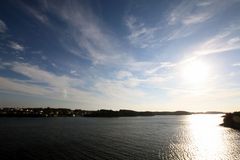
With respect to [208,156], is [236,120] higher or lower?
higher

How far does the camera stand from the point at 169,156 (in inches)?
2105

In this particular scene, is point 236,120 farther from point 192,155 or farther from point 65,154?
point 65,154

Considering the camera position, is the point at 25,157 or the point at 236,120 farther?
the point at 236,120

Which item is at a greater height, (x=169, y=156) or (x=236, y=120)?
(x=236, y=120)

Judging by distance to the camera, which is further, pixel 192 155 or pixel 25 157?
pixel 192 155

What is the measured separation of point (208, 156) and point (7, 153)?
56290mm

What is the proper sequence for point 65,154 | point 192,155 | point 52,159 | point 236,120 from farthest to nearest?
point 236,120 < point 192,155 < point 65,154 < point 52,159

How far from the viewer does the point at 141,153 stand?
55000 mm

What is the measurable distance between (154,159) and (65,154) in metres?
23.4

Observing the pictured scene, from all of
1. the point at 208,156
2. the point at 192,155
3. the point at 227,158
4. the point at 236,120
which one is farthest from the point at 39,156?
the point at 236,120

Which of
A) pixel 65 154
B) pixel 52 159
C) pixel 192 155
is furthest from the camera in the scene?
pixel 192 155

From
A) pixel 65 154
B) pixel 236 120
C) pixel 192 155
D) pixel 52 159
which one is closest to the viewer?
pixel 52 159

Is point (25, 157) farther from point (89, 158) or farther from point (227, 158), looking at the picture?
point (227, 158)

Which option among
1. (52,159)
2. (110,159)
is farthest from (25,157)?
(110,159)
